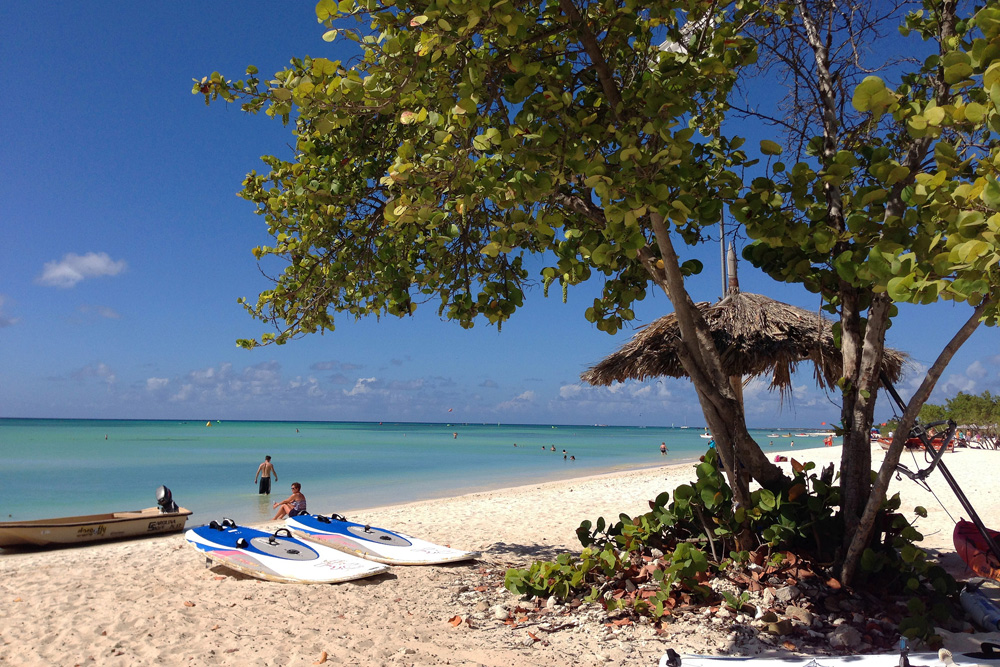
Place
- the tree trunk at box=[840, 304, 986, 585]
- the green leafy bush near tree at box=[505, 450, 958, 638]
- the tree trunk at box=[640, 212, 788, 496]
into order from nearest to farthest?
1. the tree trunk at box=[840, 304, 986, 585]
2. the green leafy bush near tree at box=[505, 450, 958, 638]
3. the tree trunk at box=[640, 212, 788, 496]

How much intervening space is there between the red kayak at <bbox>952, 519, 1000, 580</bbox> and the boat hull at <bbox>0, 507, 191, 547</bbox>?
37.1 feet

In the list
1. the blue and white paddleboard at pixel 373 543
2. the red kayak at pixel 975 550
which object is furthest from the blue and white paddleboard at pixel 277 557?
the red kayak at pixel 975 550

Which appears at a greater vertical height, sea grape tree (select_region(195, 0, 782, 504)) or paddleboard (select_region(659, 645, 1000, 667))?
sea grape tree (select_region(195, 0, 782, 504))

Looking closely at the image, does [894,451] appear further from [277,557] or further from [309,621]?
[277,557]

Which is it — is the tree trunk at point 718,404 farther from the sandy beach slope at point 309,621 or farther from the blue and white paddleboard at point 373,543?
the blue and white paddleboard at point 373,543

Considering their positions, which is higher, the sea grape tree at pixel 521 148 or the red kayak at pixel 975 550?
the sea grape tree at pixel 521 148

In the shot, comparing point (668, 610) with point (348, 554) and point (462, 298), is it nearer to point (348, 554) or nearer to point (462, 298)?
point (462, 298)

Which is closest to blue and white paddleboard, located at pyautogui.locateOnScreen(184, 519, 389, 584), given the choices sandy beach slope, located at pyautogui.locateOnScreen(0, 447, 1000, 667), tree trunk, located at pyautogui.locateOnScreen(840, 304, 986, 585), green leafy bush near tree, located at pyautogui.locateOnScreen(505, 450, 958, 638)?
sandy beach slope, located at pyautogui.locateOnScreen(0, 447, 1000, 667)

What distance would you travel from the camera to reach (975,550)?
176 inches

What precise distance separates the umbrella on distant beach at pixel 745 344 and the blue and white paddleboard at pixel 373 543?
8.33 ft

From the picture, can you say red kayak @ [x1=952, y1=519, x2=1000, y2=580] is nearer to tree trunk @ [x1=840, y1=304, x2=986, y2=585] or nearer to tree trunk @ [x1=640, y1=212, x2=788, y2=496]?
tree trunk @ [x1=840, y1=304, x2=986, y2=585]

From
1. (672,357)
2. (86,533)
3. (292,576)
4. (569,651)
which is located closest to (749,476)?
(569,651)

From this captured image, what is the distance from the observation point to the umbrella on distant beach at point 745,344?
613cm

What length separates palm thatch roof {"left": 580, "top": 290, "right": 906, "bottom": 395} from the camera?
6.13m
